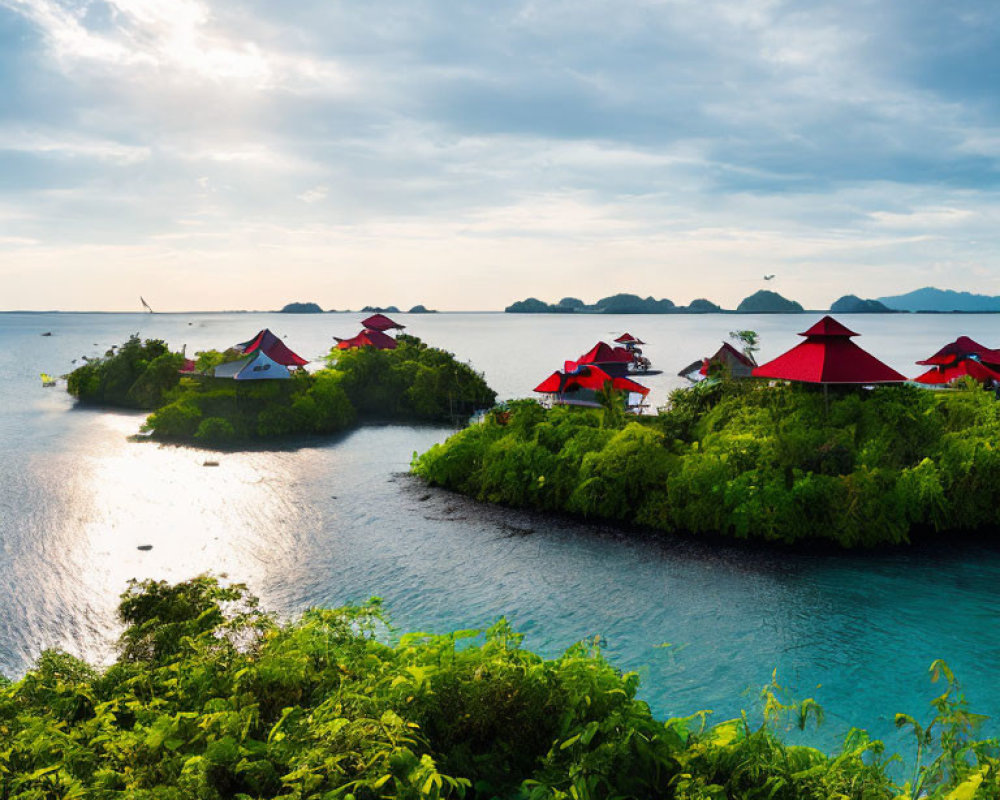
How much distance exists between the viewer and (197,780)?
525cm

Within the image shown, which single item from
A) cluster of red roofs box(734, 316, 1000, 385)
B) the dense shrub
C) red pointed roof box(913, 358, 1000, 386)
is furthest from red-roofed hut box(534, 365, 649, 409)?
red pointed roof box(913, 358, 1000, 386)

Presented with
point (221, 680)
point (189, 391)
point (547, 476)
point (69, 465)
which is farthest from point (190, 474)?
point (221, 680)

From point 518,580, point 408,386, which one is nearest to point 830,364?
point 518,580

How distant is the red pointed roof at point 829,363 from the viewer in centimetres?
2266

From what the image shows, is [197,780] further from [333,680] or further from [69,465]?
[69,465]

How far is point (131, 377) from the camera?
49688 mm

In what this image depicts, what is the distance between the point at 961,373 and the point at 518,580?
30.4 metres

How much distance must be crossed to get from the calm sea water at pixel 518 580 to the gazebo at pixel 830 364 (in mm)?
6383

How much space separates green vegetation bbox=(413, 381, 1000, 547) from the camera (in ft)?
63.2

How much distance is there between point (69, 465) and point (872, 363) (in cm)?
3404

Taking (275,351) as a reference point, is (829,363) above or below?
below

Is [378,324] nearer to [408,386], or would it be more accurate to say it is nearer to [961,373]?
[408,386]

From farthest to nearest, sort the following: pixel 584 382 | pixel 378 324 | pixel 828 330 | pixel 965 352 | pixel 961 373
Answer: pixel 378 324 < pixel 965 352 < pixel 961 373 < pixel 584 382 < pixel 828 330

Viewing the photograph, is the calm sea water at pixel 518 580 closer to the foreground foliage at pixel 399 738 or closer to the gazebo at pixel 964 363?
the foreground foliage at pixel 399 738
